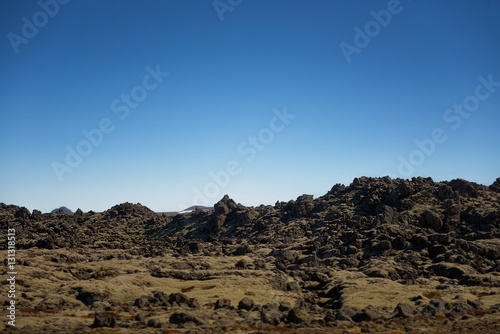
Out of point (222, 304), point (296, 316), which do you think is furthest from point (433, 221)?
point (222, 304)

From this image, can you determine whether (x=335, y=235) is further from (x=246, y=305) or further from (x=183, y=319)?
(x=183, y=319)

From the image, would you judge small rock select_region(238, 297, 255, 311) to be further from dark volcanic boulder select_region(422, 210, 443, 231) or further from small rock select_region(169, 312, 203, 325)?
dark volcanic boulder select_region(422, 210, 443, 231)

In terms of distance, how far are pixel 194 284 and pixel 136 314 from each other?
1735cm

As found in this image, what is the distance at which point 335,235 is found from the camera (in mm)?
84062

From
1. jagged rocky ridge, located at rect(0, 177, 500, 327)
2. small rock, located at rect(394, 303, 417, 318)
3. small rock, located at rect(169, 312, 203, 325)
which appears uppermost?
jagged rocky ridge, located at rect(0, 177, 500, 327)

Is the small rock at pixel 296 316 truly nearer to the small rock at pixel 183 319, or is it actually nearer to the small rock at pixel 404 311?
the small rock at pixel 183 319

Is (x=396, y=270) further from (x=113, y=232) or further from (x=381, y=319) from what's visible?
(x=113, y=232)

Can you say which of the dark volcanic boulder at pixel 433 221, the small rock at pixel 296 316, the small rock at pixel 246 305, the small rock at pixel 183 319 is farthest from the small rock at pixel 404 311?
the dark volcanic boulder at pixel 433 221

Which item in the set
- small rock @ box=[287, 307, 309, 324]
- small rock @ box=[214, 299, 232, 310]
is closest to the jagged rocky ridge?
small rock @ box=[287, 307, 309, 324]

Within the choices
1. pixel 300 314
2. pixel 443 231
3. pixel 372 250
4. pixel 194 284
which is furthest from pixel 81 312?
pixel 443 231

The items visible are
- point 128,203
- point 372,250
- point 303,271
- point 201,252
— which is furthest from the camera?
point 128,203

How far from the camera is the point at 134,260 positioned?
7425cm

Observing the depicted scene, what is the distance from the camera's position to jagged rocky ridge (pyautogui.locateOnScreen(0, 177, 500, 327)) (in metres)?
55.1

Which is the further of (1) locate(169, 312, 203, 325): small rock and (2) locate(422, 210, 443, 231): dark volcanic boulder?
(2) locate(422, 210, 443, 231): dark volcanic boulder
